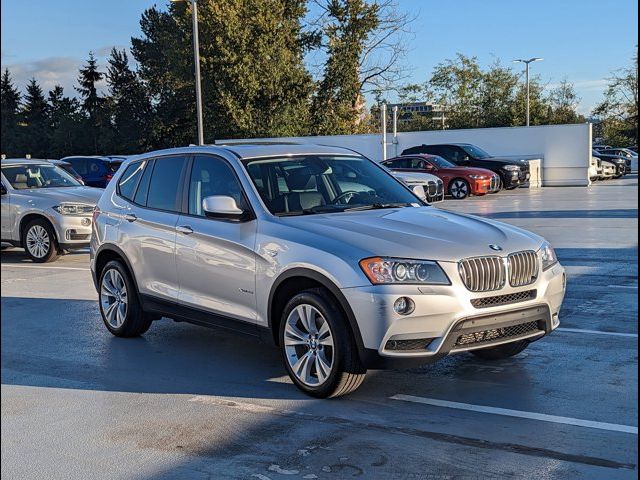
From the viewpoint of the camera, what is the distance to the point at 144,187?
7430 millimetres

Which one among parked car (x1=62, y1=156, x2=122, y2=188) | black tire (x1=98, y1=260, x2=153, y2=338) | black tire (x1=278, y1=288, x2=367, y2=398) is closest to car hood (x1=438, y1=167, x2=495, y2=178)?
parked car (x1=62, y1=156, x2=122, y2=188)

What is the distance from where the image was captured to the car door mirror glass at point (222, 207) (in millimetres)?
5938

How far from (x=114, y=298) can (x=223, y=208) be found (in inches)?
92.7

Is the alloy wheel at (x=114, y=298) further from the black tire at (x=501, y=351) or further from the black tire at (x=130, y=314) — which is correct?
the black tire at (x=501, y=351)

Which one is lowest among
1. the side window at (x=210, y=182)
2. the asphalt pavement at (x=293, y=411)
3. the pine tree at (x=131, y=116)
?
the asphalt pavement at (x=293, y=411)

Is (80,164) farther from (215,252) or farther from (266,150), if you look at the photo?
(215,252)

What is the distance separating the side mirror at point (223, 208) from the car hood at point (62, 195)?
7.46m

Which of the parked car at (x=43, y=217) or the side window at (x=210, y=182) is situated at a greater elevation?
the side window at (x=210, y=182)

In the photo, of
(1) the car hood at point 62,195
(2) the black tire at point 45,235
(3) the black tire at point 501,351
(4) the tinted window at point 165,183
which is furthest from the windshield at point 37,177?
(3) the black tire at point 501,351

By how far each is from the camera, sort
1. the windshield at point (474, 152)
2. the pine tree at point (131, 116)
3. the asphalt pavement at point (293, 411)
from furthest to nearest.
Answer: the pine tree at point (131, 116), the windshield at point (474, 152), the asphalt pavement at point (293, 411)

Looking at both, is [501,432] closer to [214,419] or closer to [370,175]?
[214,419]

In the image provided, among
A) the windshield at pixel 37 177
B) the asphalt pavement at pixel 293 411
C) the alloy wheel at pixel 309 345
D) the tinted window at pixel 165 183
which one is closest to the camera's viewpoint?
the asphalt pavement at pixel 293 411

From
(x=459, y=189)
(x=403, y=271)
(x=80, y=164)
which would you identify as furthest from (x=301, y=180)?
(x=459, y=189)

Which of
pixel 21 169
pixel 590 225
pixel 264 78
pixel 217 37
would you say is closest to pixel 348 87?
pixel 264 78
